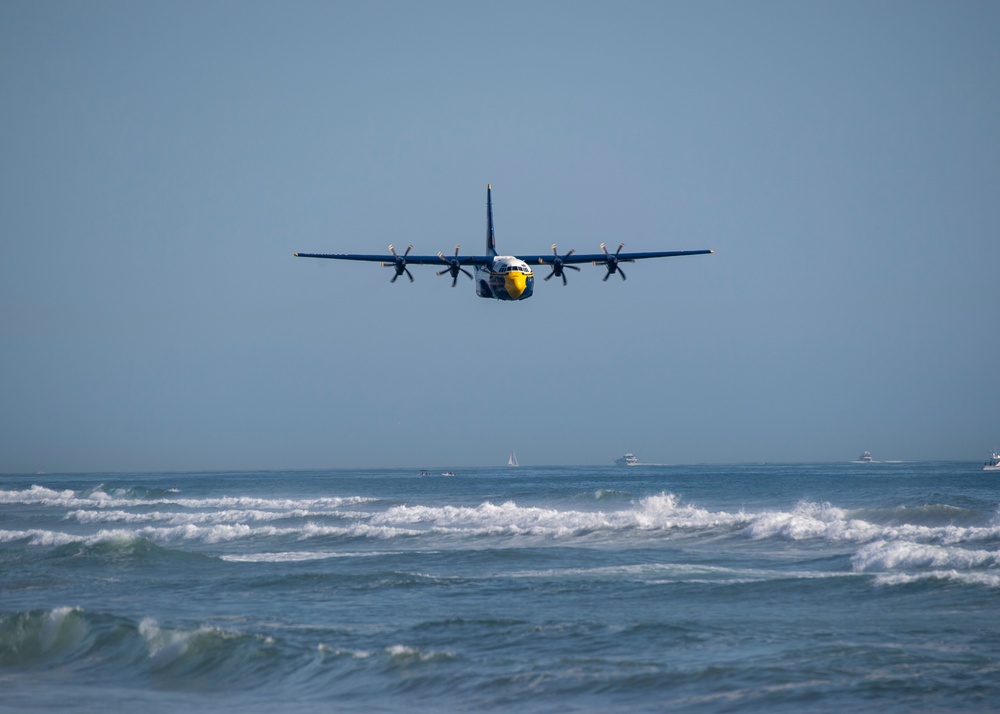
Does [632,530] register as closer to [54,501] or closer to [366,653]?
[366,653]

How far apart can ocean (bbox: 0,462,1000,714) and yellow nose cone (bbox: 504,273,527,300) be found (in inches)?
519

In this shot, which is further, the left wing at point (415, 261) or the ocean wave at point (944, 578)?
the left wing at point (415, 261)

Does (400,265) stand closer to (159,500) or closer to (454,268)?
(454,268)

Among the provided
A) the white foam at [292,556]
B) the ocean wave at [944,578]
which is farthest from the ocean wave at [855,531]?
the white foam at [292,556]

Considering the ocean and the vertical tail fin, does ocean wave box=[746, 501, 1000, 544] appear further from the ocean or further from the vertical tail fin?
the vertical tail fin

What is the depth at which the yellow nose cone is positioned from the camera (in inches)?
1898

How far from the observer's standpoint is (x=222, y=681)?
1900cm

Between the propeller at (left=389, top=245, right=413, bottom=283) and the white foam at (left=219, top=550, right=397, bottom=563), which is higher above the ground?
the propeller at (left=389, top=245, right=413, bottom=283)

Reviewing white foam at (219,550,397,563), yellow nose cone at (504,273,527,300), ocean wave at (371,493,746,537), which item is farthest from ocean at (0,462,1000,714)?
yellow nose cone at (504,273,527,300)

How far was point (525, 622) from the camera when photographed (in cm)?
2188

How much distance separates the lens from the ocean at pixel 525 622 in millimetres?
16766

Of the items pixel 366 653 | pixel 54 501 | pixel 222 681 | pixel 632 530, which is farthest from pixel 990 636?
pixel 54 501

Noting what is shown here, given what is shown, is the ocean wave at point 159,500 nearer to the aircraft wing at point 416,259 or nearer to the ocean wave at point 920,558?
the aircraft wing at point 416,259

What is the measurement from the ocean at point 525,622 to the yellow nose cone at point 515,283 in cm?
1319
